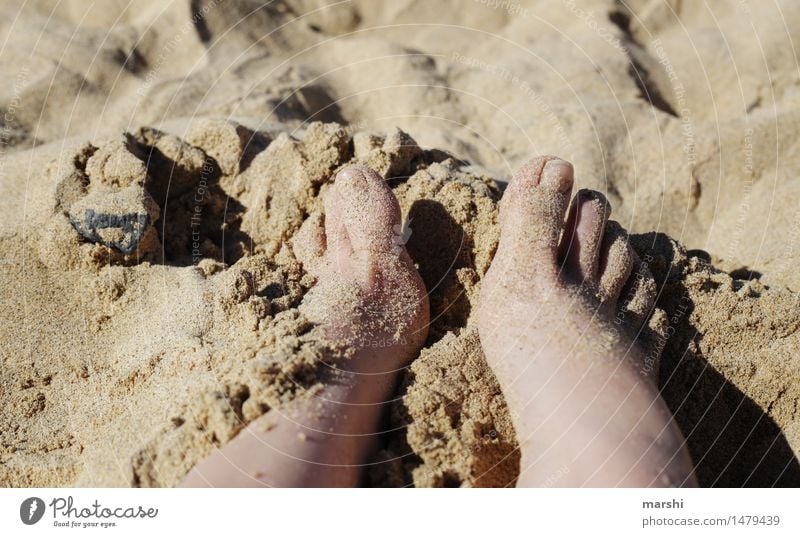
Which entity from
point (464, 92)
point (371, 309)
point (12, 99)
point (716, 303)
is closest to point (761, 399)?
point (716, 303)

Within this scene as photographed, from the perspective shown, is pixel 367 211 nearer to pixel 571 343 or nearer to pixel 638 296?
pixel 571 343

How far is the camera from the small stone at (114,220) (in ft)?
6.73

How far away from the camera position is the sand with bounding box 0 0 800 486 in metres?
1.75

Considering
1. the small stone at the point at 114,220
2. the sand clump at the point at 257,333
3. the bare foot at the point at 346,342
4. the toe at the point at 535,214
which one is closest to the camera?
the bare foot at the point at 346,342

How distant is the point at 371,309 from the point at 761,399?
1169 mm

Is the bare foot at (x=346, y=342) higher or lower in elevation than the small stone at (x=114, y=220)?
lower

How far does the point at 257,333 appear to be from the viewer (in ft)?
5.80

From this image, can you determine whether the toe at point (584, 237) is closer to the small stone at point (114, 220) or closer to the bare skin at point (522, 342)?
the bare skin at point (522, 342)

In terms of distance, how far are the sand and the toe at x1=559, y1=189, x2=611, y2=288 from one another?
225mm

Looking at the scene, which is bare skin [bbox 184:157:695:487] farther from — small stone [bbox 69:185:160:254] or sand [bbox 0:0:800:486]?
small stone [bbox 69:185:160:254]

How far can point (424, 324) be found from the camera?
194 centimetres

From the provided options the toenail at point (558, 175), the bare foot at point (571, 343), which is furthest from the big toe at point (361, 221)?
the toenail at point (558, 175)

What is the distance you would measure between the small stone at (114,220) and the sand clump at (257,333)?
A: 0.9 inches

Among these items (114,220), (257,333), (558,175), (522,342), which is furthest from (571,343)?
(114,220)
